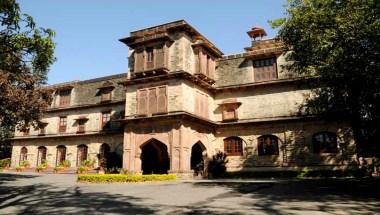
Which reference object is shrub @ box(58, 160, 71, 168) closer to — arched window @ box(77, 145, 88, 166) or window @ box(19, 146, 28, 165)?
arched window @ box(77, 145, 88, 166)

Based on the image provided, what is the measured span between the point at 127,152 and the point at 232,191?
12849mm

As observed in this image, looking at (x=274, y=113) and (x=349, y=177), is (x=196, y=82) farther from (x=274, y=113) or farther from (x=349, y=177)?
(x=349, y=177)

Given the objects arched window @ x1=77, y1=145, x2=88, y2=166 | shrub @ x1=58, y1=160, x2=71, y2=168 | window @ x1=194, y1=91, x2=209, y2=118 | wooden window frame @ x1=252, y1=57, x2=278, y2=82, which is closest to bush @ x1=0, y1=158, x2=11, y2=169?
shrub @ x1=58, y1=160, x2=71, y2=168

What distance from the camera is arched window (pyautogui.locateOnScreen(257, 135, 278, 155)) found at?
2941 centimetres

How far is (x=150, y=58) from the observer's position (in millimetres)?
28344

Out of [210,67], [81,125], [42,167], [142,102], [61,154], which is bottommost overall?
[42,167]

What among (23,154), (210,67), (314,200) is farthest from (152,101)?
(23,154)

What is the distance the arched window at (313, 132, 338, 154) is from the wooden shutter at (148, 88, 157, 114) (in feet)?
43.9

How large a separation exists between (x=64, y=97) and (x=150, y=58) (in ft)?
58.9

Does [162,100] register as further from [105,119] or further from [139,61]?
[105,119]

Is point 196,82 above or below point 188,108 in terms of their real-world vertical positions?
above

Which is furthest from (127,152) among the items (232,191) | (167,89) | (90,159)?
(232,191)

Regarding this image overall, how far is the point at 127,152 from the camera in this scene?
27.9 m

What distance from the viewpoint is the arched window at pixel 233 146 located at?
3078cm
